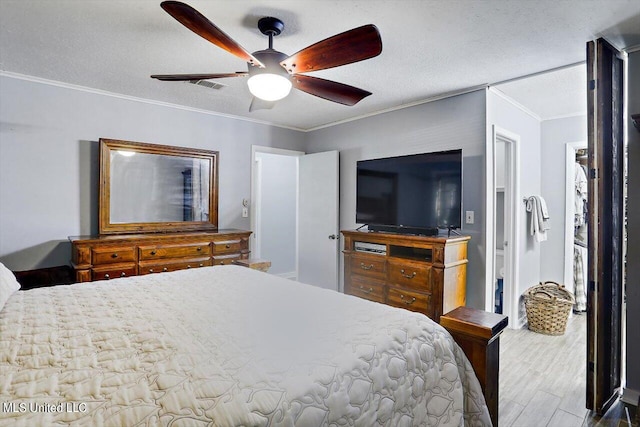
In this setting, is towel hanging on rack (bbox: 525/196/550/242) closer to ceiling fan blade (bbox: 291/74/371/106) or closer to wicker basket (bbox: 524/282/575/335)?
wicker basket (bbox: 524/282/575/335)

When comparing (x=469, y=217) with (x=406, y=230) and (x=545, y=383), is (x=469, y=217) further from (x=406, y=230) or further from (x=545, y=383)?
(x=545, y=383)

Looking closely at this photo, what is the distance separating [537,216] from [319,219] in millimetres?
2480

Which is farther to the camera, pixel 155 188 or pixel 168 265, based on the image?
pixel 155 188

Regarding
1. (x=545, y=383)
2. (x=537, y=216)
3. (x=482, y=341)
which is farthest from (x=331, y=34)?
(x=537, y=216)

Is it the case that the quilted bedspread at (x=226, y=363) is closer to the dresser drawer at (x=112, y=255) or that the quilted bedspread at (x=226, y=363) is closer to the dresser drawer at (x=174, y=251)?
the dresser drawer at (x=112, y=255)

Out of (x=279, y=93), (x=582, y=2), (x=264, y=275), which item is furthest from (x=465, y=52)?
(x=264, y=275)

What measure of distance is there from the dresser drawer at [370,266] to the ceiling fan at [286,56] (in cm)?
160

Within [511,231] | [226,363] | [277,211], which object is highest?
[277,211]

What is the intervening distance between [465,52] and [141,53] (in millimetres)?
2271

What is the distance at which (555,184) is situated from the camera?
3971mm

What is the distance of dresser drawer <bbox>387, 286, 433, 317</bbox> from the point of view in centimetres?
291

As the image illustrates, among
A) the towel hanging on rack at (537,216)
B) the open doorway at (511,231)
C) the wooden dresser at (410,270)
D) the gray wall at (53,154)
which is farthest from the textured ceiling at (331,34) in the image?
the towel hanging on rack at (537,216)

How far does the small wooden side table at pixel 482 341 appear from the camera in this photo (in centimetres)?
126

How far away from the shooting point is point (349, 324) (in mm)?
1270
